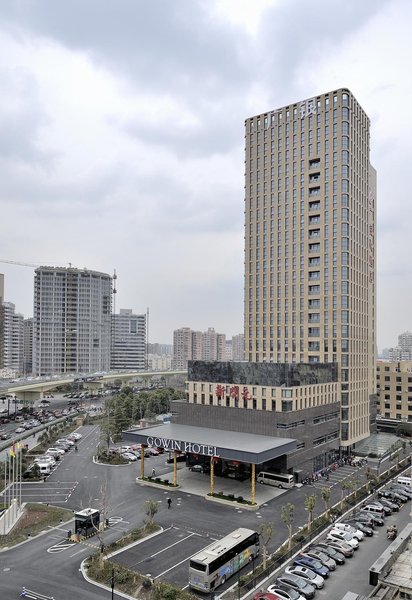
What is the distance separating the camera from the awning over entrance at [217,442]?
4841cm

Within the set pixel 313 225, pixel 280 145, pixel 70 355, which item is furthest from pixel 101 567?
pixel 70 355

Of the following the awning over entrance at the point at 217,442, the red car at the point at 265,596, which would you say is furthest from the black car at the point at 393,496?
the red car at the point at 265,596

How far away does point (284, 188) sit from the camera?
81.2 metres

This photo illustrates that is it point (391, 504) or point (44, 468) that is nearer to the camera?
point (391, 504)

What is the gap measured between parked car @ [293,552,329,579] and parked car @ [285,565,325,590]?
0.53m

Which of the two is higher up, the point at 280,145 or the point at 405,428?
the point at 280,145

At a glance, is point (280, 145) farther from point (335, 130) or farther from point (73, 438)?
point (73, 438)

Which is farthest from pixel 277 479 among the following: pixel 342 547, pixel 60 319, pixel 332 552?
pixel 60 319

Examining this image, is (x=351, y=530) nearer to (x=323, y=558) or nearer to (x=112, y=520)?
(x=323, y=558)

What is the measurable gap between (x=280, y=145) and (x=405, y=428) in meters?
54.9

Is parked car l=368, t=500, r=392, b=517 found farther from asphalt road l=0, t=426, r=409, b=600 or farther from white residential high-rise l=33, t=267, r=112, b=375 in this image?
white residential high-rise l=33, t=267, r=112, b=375

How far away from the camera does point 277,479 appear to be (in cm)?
5481

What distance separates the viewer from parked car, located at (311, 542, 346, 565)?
35344 mm

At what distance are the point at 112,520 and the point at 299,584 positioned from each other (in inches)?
735
